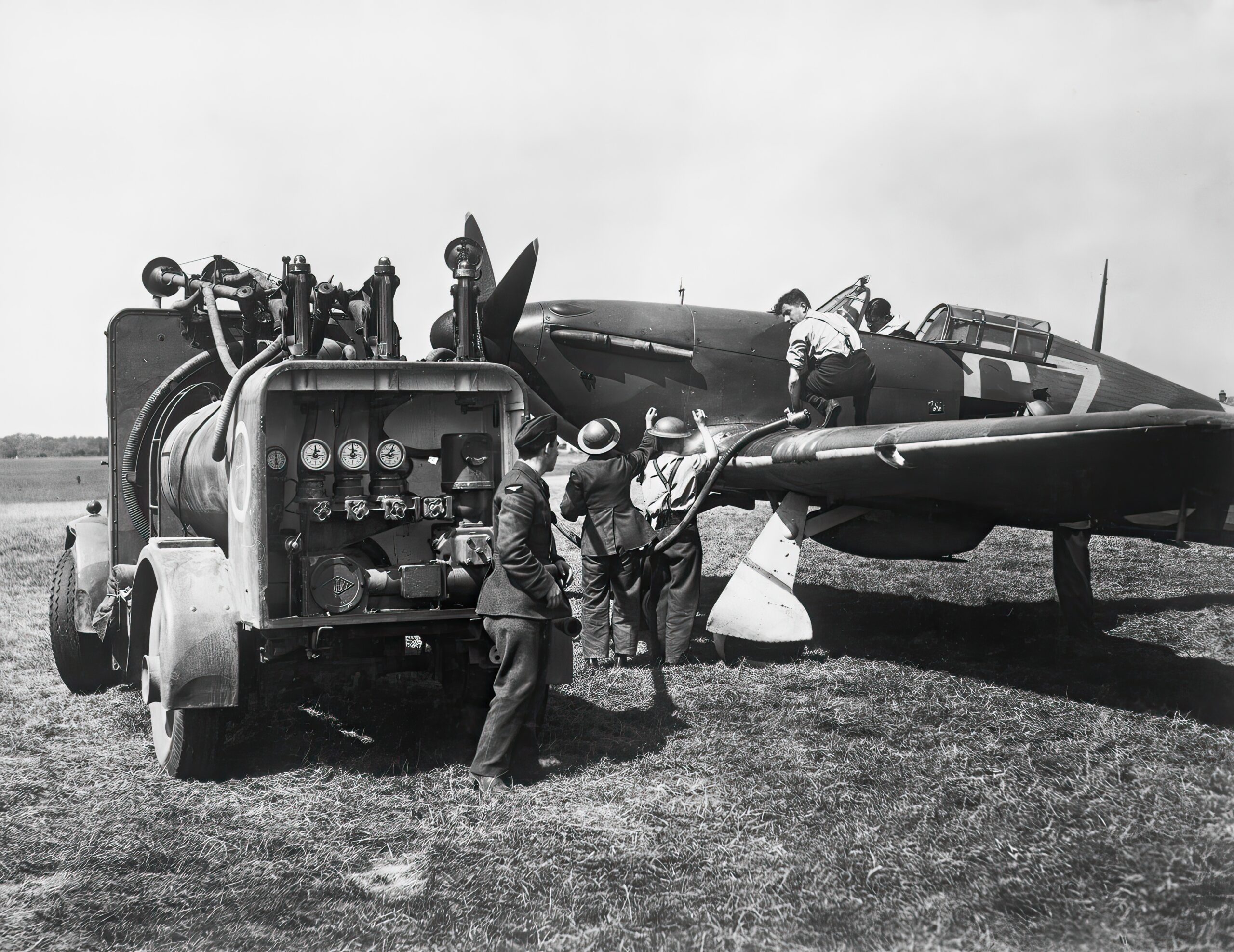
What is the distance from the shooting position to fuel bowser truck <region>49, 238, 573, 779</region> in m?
4.29

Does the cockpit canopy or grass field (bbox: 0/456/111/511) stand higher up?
the cockpit canopy

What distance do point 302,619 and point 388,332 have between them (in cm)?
157

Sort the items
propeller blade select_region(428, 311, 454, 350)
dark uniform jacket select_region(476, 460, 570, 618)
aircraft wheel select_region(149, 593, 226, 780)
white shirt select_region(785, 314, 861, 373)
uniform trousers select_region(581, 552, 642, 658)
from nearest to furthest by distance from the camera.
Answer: dark uniform jacket select_region(476, 460, 570, 618) → aircraft wheel select_region(149, 593, 226, 780) → uniform trousers select_region(581, 552, 642, 658) → white shirt select_region(785, 314, 861, 373) → propeller blade select_region(428, 311, 454, 350)

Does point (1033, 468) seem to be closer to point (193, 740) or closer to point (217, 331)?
point (193, 740)

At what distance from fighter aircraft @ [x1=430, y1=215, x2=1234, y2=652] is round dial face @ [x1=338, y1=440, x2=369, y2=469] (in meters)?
0.91

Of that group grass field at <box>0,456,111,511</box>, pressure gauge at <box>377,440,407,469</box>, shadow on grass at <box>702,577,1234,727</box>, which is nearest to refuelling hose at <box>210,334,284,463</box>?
pressure gauge at <box>377,440,407,469</box>

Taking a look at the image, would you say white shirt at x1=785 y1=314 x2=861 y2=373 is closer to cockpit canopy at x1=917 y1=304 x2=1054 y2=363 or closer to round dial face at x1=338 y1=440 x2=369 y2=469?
cockpit canopy at x1=917 y1=304 x2=1054 y2=363

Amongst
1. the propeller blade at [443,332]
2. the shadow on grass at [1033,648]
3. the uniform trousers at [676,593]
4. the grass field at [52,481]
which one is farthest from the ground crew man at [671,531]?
A: the grass field at [52,481]

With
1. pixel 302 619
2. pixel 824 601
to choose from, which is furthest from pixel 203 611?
pixel 824 601

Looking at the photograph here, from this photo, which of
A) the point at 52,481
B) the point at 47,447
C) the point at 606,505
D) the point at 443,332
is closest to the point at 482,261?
the point at 443,332

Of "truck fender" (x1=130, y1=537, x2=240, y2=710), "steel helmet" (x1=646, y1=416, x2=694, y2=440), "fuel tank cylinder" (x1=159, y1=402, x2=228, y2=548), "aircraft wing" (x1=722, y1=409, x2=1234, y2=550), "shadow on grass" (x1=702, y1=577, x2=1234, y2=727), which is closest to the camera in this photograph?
"truck fender" (x1=130, y1=537, x2=240, y2=710)

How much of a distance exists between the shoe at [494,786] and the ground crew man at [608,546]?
8.42ft

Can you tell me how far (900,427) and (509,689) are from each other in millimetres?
2948

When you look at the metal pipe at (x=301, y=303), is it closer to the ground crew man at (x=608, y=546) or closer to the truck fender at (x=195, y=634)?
the truck fender at (x=195, y=634)
